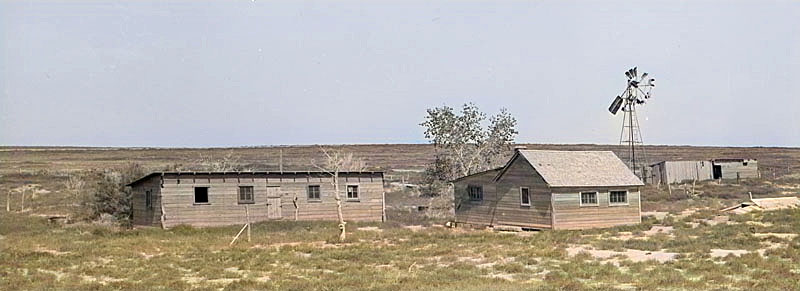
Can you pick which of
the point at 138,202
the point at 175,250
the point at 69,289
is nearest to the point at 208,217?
the point at 138,202

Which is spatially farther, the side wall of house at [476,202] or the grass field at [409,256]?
the side wall of house at [476,202]

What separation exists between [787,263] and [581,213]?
14.4 m

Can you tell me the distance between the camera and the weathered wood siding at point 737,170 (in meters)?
67.7

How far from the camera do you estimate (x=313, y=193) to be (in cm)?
3991

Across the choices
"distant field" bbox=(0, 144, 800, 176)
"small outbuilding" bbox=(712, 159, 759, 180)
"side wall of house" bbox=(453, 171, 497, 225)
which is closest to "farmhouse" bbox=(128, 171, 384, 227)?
"side wall of house" bbox=(453, 171, 497, 225)

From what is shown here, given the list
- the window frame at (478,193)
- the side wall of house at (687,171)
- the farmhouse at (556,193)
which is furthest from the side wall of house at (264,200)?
the side wall of house at (687,171)

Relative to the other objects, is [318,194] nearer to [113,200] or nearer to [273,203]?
[273,203]

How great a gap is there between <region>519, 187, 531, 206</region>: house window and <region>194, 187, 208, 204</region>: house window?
46.8ft

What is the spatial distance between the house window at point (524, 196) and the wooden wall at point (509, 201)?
12 cm

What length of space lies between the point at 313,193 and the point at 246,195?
335 centimetres

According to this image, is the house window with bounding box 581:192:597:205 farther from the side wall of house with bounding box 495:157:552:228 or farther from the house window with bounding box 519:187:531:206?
the house window with bounding box 519:187:531:206

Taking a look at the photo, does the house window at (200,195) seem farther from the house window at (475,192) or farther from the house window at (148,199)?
the house window at (475,192)

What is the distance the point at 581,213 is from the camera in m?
34.7

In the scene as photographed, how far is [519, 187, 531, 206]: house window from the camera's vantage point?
3516cm
